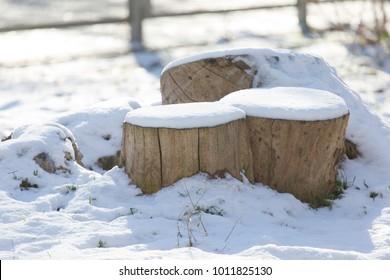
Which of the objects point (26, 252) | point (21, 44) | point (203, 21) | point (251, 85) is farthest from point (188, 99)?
point (203, 21)

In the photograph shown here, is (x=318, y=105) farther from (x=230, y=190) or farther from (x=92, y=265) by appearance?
(x=92, y=265)

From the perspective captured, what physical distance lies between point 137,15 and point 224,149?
21.2 feet

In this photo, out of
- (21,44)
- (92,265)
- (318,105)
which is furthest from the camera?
(21,44)

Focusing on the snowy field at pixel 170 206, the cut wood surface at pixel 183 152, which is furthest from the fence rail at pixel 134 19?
the cut wood surface at pixel 183 152

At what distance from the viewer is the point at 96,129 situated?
5723 mm

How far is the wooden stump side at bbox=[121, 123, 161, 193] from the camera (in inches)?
182

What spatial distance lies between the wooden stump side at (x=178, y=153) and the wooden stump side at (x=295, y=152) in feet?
1.43

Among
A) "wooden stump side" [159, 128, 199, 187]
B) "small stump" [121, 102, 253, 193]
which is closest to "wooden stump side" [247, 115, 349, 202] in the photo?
"small stump" [121, 102, 253, 193]

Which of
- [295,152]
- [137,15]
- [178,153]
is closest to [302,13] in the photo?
[137,15]

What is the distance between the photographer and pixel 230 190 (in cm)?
462

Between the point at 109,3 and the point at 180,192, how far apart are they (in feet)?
30.3

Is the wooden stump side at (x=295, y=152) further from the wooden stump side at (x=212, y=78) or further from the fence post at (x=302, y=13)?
the fence post at (x=302, y=13)

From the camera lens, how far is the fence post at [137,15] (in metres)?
10.7

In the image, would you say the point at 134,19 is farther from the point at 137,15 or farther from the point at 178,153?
the point at 178,153
